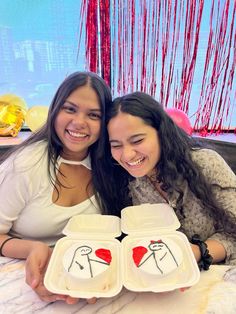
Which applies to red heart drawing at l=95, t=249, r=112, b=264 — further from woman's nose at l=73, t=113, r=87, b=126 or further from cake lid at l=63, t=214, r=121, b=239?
woman's nose at l=73, t=113, r=87, b=126

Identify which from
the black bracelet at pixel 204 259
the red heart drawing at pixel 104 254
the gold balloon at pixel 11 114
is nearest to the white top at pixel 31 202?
the red heart drawing at pixel 104 254

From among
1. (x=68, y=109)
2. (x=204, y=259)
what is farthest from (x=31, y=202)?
(x=204, y=259)

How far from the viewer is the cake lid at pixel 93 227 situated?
945 millimetres

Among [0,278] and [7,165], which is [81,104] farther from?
[0,278]

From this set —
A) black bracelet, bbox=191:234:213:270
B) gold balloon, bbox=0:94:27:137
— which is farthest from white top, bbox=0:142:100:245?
gold balloon, bbox=0:94:27:137

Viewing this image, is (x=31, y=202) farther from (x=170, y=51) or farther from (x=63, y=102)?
(x=170, y=51)

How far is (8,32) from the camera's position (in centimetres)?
223

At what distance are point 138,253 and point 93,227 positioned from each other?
26cm

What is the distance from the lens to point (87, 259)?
769 mm

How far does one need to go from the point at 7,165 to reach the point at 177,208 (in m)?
0.75

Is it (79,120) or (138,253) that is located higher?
(79,120)

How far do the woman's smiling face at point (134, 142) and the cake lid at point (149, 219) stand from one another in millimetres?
173

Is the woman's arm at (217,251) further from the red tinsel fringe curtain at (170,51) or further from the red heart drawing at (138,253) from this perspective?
the red tinsel fringe curtain at (170,51)

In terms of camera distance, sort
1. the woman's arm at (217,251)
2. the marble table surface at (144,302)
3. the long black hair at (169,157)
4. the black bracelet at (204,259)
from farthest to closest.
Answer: the long black hair at (169,157)
the woman's arm at (217,251)
the black bracelet at (204,259)
the marble table surface at (144,302)
